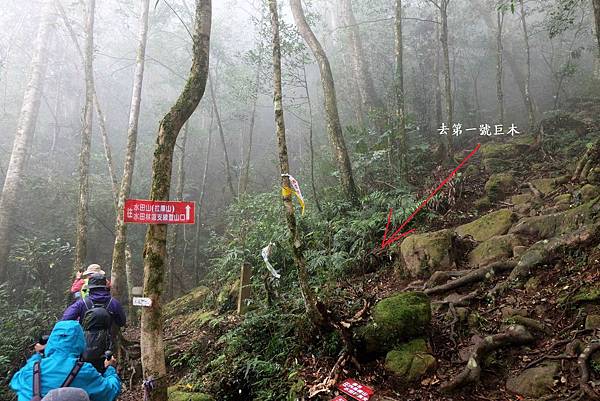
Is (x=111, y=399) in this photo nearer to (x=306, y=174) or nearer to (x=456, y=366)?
(x=456, y=366)

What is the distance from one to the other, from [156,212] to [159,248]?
0.45 m

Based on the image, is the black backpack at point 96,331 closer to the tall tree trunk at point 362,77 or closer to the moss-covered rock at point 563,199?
the moss-covered rock at point 563,199

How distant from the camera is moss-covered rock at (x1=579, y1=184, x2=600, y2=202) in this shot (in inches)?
286

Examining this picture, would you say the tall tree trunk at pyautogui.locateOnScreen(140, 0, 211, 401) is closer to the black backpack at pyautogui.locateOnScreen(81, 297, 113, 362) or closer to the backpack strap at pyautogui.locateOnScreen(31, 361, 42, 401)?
the backpack strap at pyautogui.locateOnScreen(31, 361, 42, 401)

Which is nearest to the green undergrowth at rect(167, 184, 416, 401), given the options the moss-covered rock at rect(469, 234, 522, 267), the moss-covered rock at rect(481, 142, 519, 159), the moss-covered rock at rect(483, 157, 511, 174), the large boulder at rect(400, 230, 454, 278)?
the large boulder at rect(400, 230, 454, 278)

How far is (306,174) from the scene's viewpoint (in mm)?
14531

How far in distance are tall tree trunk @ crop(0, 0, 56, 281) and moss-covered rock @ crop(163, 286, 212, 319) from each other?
5.41 meters

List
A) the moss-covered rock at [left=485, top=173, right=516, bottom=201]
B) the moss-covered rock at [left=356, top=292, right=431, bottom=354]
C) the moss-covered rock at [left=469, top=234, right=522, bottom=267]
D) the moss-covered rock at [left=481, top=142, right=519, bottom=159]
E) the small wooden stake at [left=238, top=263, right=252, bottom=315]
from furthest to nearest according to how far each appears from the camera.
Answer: the moss-covered rock at [left=481, top=142, right=519, bottom=159]
the moss-covered rock at [left=485, top=173, right=516, bottom=201]
the small wooden stake at [left=238, top=263, right=252, bottom=315]
the moss-covered rock at [left=469, top=234, right=522, bottom=267]
the moss-covered rock at [left=356, top=292, right=431, bottom=354]

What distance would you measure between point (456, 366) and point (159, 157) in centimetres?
461

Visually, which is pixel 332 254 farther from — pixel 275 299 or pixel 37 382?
pixel 37 382

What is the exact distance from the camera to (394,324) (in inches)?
205

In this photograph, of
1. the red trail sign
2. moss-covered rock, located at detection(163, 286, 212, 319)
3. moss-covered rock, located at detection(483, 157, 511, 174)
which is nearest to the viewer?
the red trail sign

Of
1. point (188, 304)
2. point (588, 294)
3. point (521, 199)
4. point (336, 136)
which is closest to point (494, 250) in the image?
point (588, 294)

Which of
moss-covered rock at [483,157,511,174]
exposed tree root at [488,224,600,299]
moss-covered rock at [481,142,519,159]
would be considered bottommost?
exposed tree root at [488,224,600,299]
